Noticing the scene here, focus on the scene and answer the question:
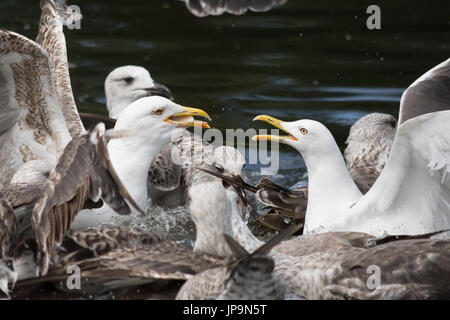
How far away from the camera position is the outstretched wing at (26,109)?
251 inches

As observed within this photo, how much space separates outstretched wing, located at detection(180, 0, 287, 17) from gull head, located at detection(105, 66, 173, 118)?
2459mm

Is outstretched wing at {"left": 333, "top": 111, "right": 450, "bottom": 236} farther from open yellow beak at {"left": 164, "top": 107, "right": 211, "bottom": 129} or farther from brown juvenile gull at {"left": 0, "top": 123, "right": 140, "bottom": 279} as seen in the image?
brown juvenile gull at {"left": 0, "top": 123, "right": 140, "bottom": 279}

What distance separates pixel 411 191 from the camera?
5.88 metres

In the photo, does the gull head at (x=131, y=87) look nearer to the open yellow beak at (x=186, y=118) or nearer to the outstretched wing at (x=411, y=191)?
the open yellow beak at (x=186, y=118)

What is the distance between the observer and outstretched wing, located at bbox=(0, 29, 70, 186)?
6.37 m

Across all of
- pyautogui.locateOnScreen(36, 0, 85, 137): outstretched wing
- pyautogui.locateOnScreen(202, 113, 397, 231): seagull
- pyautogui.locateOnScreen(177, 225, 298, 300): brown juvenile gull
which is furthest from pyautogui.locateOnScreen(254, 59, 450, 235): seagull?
pyautogui.locateOnScreen(36, 0, 85, 137): outstretched wing

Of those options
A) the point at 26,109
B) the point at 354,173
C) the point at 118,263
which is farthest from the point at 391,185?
the point at 26,109

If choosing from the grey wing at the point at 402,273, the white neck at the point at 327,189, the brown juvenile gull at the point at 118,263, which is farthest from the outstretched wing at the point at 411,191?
the brown juvenile gull at the point at 118,263

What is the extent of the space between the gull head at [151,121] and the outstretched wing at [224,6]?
80 cm

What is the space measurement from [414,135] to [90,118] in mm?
3282

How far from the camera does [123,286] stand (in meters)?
5.07

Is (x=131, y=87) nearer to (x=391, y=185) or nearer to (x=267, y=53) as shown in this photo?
(x=267, y=53)
